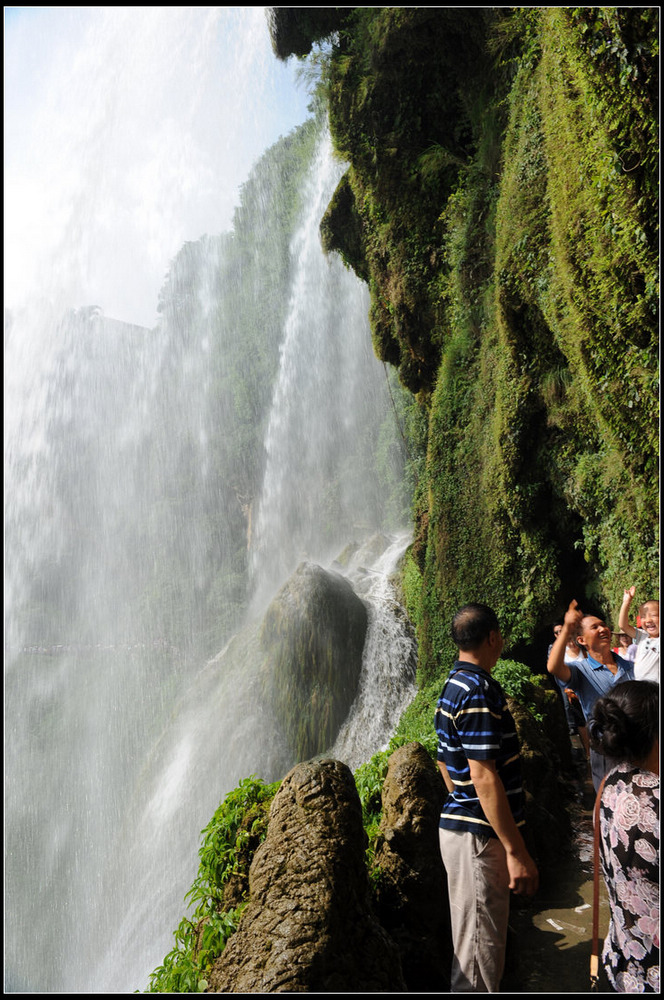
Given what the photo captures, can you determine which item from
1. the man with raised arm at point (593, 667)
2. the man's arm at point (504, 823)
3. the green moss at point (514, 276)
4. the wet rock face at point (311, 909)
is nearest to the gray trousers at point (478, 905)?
the man's arm at point (504, 823)

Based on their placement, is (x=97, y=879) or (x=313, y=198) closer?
(x=97, y=879)

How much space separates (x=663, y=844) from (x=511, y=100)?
856 cm

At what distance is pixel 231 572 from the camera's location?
30.6 m

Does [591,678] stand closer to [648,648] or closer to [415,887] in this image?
[648,648]

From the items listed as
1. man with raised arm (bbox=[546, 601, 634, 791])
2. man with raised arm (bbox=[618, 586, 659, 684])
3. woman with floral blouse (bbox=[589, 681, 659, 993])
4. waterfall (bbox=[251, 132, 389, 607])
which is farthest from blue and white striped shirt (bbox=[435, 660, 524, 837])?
waterfall (bbox=[251, 132, 389, 607])

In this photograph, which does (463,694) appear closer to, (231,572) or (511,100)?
(511,100)

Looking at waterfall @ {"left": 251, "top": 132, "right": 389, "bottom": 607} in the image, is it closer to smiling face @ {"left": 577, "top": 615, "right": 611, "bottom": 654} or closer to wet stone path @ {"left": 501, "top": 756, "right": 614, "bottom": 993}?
wet stone path @ {"left": 501, "top": 756, "right": 614, "bottom": 993}

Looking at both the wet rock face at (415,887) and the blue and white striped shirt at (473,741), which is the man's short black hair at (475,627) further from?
the wet rock face at (415,887)

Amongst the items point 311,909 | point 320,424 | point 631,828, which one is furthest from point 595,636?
point 320,424

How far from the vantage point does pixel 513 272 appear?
7.68m

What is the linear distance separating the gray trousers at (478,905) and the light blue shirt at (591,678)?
177cm

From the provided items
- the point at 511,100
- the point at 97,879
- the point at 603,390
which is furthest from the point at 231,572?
the point at 603,390

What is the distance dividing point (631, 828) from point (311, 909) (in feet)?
4.31

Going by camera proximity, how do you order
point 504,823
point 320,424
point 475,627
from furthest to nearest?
point 320,424 → point 475,627 → point 504,823
